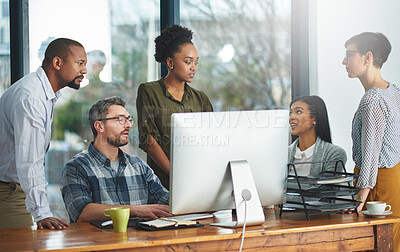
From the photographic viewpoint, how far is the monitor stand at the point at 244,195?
1959 mm

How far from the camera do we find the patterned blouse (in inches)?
103

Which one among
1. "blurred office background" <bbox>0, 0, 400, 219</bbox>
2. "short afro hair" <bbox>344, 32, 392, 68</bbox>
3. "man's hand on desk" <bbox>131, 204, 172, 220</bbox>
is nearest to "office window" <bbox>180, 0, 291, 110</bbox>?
"blurred office background" <bbox>0, 0, 400, 219</bbox>

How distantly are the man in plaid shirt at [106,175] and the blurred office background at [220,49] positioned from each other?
1.20 m

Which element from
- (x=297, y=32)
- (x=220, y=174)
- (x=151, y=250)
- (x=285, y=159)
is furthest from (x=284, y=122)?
(x=297, y=32)

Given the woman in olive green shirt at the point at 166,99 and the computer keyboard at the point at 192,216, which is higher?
the woman in olive green shirt at the point at 166,99

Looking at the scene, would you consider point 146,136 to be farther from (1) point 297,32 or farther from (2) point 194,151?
(1) point 297,32

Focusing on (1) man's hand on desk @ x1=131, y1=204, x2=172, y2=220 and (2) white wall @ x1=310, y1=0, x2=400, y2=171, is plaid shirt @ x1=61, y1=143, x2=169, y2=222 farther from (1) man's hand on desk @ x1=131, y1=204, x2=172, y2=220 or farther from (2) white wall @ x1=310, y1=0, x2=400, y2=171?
(2) white wall @ x1=310, y1=0, x2=400, y2=171

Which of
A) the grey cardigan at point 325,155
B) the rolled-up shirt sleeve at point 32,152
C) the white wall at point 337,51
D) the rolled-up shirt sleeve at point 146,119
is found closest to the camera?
the rolled-up shirt sleeve at point 32,152

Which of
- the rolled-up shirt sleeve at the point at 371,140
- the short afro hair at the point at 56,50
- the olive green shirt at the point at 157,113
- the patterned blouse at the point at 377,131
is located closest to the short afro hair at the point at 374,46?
the patterned blouse at the point at 377,131

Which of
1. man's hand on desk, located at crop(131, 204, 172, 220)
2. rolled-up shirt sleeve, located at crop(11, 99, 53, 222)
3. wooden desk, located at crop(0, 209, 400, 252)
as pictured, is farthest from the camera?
man's hand on desk, located at crop(131, 204, 172, 220)

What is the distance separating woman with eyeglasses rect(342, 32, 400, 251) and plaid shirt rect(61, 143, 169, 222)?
1094mm

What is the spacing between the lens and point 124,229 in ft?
6.30

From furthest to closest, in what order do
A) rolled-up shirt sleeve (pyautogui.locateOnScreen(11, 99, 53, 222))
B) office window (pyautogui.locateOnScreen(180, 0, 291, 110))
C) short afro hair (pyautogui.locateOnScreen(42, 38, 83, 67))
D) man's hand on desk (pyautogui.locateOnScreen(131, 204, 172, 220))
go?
office window (pyautogui.locateOnScreen(180, 0, 291, 110))
short afro hair (pyautogui.locateOnScreen(42, 38, 83, 67))
man's hand on desk (pyautogui.locateOnScreen(131, 204, 172, 220))
rolled-up shirt sleeve (pyautogui.locateOnScreen(11, 99, 53, 222))

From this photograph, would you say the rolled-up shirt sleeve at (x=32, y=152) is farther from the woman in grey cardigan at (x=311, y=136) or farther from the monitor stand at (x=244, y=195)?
the woman in grey cardigan at (x=311, y=136)
